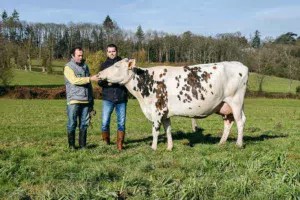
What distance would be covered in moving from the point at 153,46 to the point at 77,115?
104165 mm

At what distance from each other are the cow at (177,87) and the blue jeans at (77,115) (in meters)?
0.94

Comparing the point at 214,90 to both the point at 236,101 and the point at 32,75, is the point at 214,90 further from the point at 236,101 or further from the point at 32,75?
the point at 32,75

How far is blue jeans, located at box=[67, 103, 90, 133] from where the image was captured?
8.23m

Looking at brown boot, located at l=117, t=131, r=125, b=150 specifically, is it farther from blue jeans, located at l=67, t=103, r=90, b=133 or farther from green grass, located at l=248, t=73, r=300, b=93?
green grass, located at l=248, t=73, r=300, b=93

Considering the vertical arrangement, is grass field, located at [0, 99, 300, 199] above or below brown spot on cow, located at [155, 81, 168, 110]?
below

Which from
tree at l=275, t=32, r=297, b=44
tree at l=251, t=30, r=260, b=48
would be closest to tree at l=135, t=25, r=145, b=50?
tree at l=251, t=30, r=260, b=48

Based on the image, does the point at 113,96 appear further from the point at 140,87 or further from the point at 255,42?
the point at 255,42

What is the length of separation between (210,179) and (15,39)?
117 meters

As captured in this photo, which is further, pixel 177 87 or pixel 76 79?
pixel 177 87

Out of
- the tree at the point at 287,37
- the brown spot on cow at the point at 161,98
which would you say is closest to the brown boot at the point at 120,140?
the brown spot on cow at the point at 161,98

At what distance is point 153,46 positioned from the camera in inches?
4368

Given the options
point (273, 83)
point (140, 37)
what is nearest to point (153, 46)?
point (140, 37)

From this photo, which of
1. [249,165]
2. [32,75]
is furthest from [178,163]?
[32,75]

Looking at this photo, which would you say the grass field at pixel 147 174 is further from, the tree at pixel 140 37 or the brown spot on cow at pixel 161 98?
the tree at pixel 140 37
